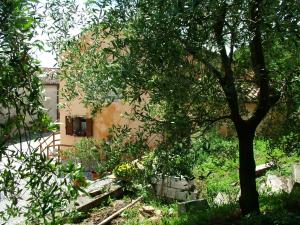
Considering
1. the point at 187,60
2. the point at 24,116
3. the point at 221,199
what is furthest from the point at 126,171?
the point at 221,199

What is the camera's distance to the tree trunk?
612 centimetres

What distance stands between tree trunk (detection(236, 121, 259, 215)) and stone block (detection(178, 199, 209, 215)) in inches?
88.1

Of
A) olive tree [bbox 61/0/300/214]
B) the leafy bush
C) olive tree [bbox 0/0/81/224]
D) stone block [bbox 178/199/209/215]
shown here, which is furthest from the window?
olive tree [bbox 0/0/81/224]

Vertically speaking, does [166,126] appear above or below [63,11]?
below

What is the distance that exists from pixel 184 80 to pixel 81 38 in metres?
1.97

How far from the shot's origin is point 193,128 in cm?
524

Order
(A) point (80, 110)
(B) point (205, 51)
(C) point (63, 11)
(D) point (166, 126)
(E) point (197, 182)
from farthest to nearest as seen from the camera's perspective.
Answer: (A) point (80, 110) → (E) point (197, 182) → (C) point (63, 11) → (D) point (166, 126) → (B) point (205, 51)

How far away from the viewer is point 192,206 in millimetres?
Result: 8555

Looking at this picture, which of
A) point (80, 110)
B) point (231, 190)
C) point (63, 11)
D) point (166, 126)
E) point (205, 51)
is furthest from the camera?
point (80, 110)

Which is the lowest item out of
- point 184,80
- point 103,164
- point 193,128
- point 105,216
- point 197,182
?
point 105,216

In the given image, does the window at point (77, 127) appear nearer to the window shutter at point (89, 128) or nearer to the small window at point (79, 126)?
the small window at point (79, 126)

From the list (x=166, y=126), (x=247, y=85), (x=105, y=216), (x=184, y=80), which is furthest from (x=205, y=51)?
(x=105, y=216)

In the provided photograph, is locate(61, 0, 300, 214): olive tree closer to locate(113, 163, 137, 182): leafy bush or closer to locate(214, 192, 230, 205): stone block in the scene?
locate(113, 163, 137, 182): leafy bush

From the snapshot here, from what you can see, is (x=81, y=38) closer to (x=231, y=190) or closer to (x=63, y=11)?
(x=63, y=11)
